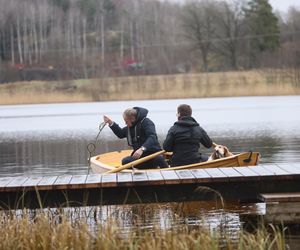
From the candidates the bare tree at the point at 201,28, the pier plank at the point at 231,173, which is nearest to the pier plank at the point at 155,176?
the pier plank at the point at 231,173

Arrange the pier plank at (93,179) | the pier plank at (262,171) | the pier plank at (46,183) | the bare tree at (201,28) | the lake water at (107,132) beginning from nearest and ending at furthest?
the pier plank at (46,183) < the pier plank at (93,179) < the pier plank at (262,171) < the lake water at (107,132) < the bare tree at (201,28)

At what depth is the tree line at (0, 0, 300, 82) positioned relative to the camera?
66.1 metres

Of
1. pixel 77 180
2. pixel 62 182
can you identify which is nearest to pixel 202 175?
pixel 77 180

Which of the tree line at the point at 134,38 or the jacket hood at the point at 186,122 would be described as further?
the tree line at the point at 134,38

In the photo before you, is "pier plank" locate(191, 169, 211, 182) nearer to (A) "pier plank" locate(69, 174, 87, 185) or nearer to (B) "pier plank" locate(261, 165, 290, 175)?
(B) "pier plank" locate(261, 165, 290, 175)

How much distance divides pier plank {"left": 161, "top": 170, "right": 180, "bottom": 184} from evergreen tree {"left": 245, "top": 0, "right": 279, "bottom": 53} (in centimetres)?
5772

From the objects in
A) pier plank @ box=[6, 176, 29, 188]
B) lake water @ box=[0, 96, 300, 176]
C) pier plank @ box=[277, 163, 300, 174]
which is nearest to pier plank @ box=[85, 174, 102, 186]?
pier plank @ box=[6, 176, 29, 188]

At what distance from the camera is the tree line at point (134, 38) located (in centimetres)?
6606

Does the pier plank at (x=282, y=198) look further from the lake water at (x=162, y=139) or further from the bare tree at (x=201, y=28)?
the bare tree at (x=201, y=28)

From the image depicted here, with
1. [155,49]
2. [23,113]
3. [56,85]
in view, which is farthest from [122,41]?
[23,113]

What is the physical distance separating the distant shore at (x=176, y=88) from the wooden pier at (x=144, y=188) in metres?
35.7

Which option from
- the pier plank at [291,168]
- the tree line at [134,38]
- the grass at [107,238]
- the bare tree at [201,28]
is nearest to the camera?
the grass at [107,238]

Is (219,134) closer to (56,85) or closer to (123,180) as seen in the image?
(123,180)

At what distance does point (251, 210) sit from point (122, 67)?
60.0m
